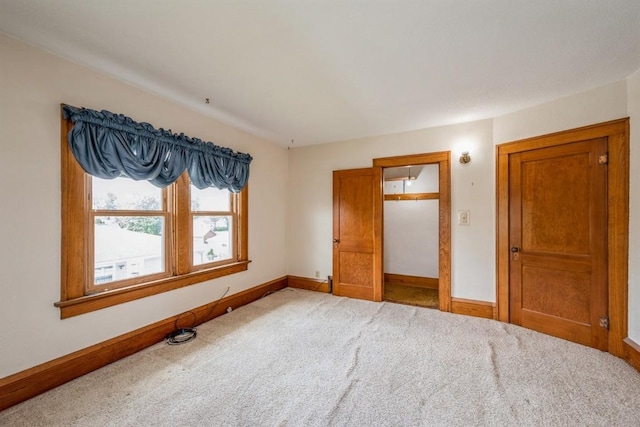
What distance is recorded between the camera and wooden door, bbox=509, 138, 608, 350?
2.46m

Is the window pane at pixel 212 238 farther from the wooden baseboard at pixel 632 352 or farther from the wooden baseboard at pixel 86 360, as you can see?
the wooden baseboard at pixel 632 352

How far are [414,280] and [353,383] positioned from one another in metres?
3.36

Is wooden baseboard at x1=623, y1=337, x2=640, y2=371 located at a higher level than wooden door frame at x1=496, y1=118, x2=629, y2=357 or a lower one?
lower

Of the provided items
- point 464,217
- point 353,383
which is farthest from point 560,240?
point 353,383

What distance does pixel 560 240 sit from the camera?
270 centimetres

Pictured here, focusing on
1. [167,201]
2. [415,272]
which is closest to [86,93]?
[167,201]

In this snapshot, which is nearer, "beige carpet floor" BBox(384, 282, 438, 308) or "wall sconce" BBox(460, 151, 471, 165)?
"wall sconce" BBox(460, 151, 471, 165)

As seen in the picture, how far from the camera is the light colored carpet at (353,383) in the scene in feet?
5.41

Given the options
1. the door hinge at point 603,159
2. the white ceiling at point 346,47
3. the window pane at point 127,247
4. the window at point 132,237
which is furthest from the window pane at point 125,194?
the door hinge at point 603,159

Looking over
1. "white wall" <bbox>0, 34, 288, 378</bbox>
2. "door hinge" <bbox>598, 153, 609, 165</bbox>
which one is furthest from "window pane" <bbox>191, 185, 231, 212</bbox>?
"door hinge" <bbox>598, 153, 609, 165</bbox>

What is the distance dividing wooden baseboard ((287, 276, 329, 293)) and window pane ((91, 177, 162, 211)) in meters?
2.51

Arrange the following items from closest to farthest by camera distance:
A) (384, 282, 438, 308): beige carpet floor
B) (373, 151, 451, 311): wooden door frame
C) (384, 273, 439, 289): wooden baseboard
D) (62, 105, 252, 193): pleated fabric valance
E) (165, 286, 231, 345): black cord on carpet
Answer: (62, 105, 252, 193): pleated fabric valance
(165, 286, 231, 345): black cord on carpet
(373, 151, 451, 311): wooden door frame
(384, 282, 438, 308): beige carpet floor
(384, 273, 439, 289): wooden baseboard

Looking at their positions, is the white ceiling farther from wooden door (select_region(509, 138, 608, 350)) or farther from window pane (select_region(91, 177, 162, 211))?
window pane (select_region(91, 177, 162, 211))

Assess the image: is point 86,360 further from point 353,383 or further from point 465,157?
point 465,157
